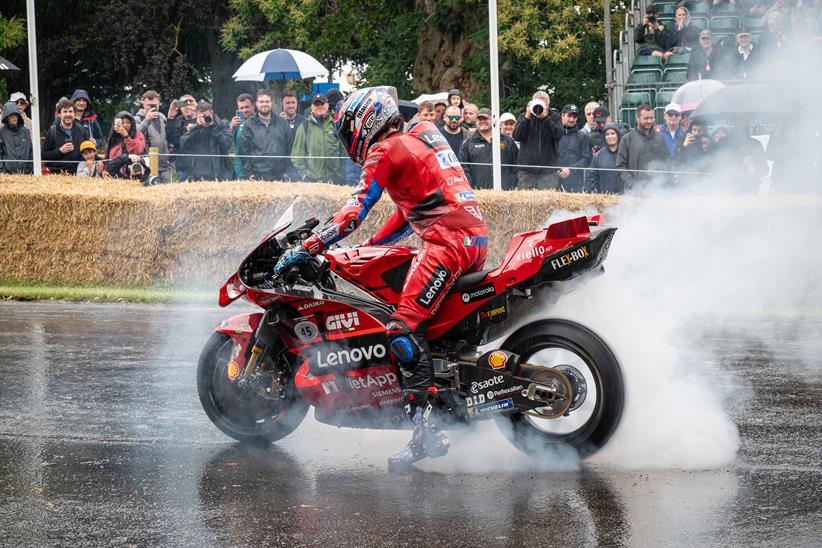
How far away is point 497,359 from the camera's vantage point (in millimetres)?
6586

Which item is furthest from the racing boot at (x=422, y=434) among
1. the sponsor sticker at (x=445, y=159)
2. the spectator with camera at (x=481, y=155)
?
the spectator with camera at (x=481, y=155)

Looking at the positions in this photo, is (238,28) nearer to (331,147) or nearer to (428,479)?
(331,147)

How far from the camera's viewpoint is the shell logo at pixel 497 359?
6.57 m

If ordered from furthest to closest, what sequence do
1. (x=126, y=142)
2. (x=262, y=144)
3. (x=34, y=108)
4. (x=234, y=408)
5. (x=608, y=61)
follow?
1. (x=608, y=61)
2. (x=126, y=142)
3. (x=34, y=108)
4. (x=262, y=144)
5. (x=234, y=408)

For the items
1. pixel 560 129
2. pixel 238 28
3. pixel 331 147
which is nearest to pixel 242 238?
pixel 331 147

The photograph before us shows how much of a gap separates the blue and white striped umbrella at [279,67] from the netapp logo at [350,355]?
15.7 metres

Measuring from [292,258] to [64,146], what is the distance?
1167 cm

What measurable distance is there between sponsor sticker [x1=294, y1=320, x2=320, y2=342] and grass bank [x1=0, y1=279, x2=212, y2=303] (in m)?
6.90

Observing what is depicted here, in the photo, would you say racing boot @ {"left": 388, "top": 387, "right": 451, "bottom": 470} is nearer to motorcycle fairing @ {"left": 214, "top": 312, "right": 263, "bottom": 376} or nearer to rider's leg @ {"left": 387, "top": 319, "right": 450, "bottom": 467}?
rider's leg @ {"left": 387, "top": 319, "right": 450, "bottom": 467}

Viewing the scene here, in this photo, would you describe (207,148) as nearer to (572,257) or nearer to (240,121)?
(240,121)

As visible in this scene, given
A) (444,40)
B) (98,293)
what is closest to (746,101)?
(98,293)

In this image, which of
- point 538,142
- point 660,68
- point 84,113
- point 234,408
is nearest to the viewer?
point 234,408

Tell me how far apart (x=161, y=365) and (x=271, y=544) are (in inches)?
181

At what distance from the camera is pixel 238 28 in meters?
33.3
